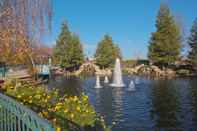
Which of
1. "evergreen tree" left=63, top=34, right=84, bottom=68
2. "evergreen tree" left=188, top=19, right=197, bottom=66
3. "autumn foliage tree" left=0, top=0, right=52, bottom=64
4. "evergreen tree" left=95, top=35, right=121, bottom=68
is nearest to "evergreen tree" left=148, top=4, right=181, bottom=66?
"evergreen tree" left=188, top=19, right=197, bottom=66

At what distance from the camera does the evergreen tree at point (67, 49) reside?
7288cm

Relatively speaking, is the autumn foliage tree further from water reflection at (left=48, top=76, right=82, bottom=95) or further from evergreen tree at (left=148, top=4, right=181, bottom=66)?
evergreen tree at (left=148, top=4, right=181, bottom=66)

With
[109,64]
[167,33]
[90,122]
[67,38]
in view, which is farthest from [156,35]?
[90,122]

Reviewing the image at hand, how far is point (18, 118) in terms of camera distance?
452 cm

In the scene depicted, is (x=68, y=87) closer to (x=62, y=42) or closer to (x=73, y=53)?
(x=62, y=42)

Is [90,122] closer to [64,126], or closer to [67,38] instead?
[64,126]

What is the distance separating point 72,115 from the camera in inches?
346

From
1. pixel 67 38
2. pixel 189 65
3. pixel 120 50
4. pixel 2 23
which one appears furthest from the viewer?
pixel 120 50

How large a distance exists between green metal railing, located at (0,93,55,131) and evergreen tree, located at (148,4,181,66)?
59.2 m

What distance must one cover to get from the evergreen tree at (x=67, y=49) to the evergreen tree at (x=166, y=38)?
1951cm

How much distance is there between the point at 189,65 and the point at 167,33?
25.2 feet

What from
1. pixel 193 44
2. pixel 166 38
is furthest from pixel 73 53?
pixel 193 44

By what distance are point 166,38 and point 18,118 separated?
60.7m

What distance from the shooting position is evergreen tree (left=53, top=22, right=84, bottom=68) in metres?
72.9
